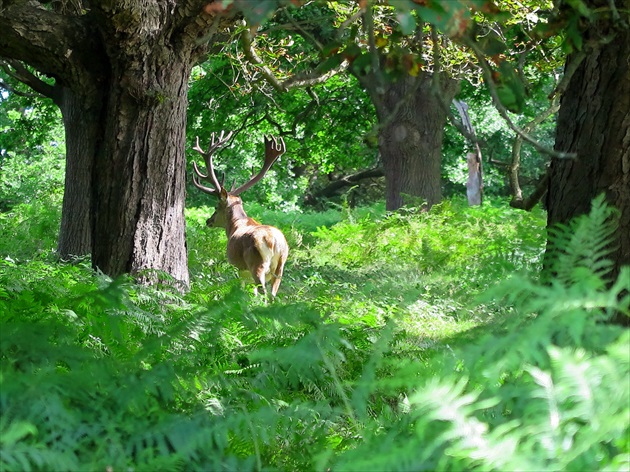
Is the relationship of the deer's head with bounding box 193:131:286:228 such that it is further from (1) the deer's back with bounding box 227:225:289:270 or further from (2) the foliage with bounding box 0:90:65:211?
(2) the foliage with bounding box 0:90:65:211

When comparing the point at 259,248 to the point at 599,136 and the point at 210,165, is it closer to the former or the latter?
the point at 210,165

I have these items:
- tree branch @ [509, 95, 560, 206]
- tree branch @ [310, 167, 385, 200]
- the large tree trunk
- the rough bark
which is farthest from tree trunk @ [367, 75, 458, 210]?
tree branch @ [310, 167, 385, 200]

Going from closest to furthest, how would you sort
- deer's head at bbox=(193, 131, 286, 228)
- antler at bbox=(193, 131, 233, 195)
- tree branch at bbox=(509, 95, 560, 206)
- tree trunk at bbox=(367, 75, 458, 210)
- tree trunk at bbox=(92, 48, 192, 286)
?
tree branch at bbox=(509, 95, 560, 206), tree trunk at bbox=(92, 48, 192, 286), antler at bbox=(193, 131, 233, 195), deer's head at bbox=(193, 131, 286, 228), tree trunk at bbox=(367, 75, 458, 210)

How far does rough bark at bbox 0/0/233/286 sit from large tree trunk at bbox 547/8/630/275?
12.6 ft

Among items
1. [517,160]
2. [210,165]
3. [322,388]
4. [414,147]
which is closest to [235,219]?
[210,165]

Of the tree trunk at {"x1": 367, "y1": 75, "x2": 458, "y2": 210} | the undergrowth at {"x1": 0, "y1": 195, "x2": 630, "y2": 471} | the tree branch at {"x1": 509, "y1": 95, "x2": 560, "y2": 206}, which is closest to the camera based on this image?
the undergrowth at {"x1": 0, "y1": 195, "x2": 630, "y2": 471}

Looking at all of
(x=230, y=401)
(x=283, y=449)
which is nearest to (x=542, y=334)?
(x=283, y=449)

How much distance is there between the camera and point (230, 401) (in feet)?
12.2

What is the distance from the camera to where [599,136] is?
4059 mm

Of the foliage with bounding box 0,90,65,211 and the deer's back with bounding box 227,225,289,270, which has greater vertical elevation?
the foliage with bounding box 0,90,65,211

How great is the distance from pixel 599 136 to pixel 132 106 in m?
4.50

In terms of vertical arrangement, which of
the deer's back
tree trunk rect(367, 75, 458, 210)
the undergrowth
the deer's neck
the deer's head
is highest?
tree trunk rect(367, 75, 458, 210)

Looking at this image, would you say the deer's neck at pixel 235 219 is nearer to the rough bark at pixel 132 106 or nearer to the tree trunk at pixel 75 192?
the tree trunk at pixel 75 192

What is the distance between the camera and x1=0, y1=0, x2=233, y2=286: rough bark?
7289 mm
